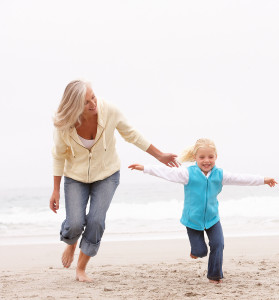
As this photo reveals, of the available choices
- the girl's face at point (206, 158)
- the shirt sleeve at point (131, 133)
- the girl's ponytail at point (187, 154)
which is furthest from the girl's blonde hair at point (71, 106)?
the girl's face at point (206, 158)

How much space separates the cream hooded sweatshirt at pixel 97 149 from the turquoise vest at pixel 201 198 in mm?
554

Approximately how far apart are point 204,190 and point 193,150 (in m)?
0.42

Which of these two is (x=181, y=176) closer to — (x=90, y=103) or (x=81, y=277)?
(x=90, y=103)

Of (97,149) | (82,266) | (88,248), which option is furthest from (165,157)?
(82,266)

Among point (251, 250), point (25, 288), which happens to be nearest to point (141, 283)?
point (25, 288)

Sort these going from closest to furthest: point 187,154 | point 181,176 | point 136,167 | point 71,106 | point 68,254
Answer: point 71,106 < point 136,167 < point 181,176 < point 187,154 < point 68,254

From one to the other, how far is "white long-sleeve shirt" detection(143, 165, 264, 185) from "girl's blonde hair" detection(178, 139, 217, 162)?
0.18 m

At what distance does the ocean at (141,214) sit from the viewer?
32.3ft

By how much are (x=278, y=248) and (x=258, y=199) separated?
11.3 m

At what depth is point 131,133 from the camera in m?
4.60

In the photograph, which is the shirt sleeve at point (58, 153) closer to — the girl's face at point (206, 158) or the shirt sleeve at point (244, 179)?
the girl's face at point (206, 158)

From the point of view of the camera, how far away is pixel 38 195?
73.7 feet

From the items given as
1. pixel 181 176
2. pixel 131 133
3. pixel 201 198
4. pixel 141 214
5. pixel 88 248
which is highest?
pixel 131 133

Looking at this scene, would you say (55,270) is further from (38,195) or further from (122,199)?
(38,195)
